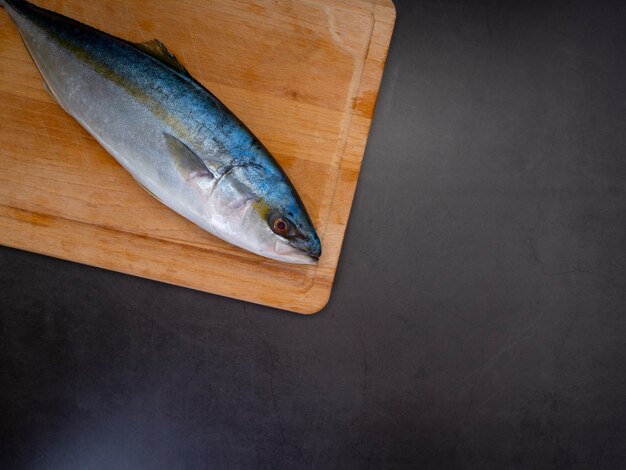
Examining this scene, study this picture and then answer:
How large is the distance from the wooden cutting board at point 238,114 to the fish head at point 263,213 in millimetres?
243

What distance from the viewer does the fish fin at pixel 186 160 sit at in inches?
74.2

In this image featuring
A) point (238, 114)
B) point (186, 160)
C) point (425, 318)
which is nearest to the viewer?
point (186, 160)

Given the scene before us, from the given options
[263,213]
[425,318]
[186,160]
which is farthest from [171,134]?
[425,318]

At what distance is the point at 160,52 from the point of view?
2008 mm

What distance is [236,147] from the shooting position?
192 cm

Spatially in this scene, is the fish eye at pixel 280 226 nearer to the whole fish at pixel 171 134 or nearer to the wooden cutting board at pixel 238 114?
the whole fish at pixel 171 134

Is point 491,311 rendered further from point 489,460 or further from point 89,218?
point 89,218

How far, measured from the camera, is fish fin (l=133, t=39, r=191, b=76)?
6.56 ft

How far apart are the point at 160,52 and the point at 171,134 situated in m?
0.39

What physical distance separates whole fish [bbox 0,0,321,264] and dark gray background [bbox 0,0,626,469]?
0.54 metres

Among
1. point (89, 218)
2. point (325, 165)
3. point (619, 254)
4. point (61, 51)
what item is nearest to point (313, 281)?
point (325, 165)

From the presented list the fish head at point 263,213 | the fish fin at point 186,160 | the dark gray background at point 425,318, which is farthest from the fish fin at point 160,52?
the dark gray background at point 425,318

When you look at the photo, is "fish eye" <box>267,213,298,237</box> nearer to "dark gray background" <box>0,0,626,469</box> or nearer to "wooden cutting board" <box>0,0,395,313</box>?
"wooden cutting board" <box>0,0,395,313</box>

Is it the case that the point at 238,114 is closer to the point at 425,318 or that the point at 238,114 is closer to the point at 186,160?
the point at 186,160
